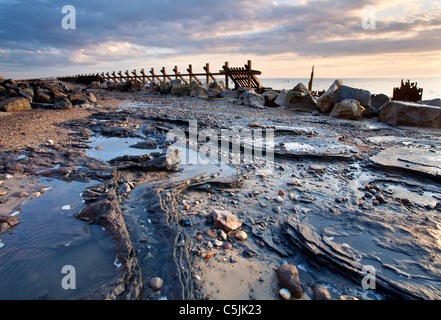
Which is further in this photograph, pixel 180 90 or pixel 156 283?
pixel 180 90

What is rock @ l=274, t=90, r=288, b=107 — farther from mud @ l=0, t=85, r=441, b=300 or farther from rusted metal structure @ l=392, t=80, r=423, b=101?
rusted metal structure @ l=392, t=80, r=423, b=101

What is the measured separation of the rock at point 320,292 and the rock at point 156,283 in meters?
1.24

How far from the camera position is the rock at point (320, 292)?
1822 millimetres

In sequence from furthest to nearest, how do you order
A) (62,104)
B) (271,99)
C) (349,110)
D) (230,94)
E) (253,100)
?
(230,94) < (271,99) < (253,100) < (62,104) < (349,110)

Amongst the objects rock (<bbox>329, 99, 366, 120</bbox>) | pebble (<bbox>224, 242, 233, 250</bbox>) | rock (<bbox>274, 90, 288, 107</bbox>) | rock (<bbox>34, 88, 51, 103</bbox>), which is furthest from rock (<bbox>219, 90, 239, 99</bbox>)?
pebble (<bbox>224, 242, 233, 250</bbox>)

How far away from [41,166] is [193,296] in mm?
3902

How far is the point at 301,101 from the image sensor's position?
39.7 feet

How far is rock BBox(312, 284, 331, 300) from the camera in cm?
182

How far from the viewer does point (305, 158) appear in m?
4.98

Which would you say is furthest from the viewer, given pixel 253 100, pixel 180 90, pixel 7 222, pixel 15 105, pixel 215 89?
pixel 180 90

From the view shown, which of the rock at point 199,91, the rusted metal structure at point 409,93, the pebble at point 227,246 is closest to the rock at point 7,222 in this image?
the pebble at point 227,246

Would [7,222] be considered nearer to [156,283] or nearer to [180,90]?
[156,283]

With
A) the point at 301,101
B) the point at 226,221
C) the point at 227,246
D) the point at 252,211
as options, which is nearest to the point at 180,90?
the point at 301,101
